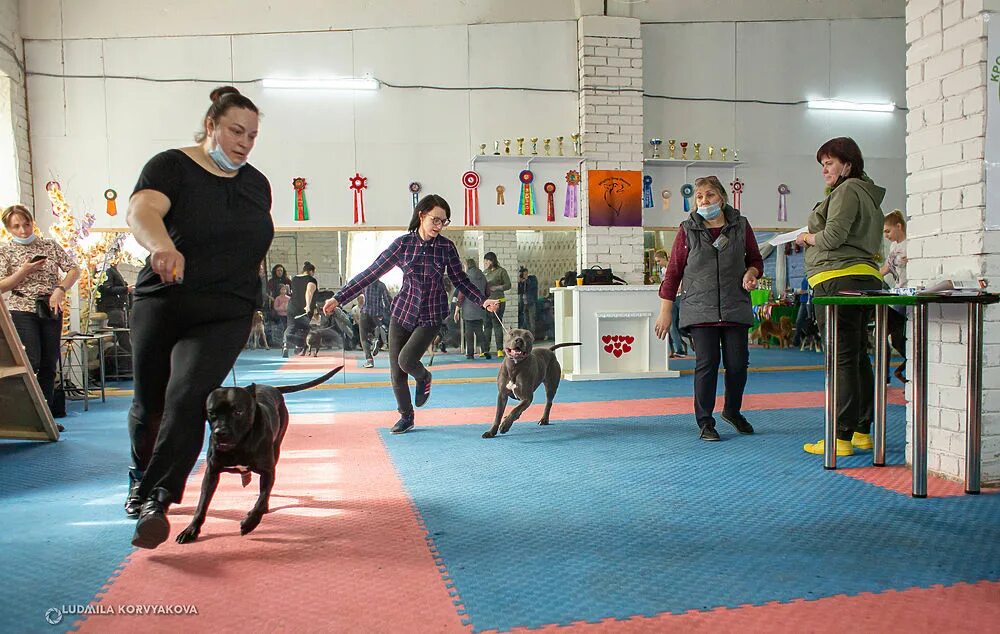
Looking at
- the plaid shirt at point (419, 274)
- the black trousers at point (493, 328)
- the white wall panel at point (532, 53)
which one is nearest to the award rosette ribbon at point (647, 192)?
the white wall panel at point (532, 53)

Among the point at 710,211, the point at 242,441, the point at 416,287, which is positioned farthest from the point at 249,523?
the point at 710,211

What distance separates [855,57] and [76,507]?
394 inches

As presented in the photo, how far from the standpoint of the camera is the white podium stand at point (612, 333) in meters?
→ 6.84

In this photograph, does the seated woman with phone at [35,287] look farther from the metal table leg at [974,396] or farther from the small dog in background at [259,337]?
the metal table leg at [974,396]

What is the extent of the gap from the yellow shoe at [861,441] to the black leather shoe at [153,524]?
3118mm

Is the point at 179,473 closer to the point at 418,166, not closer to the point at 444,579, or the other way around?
the point at 444,579

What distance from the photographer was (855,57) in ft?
30.5

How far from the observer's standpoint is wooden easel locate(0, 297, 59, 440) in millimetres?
3799

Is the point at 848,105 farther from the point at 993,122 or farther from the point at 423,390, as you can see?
the point at 423,390

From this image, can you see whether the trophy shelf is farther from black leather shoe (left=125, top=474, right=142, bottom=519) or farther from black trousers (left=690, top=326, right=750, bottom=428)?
black leather shoe (left=125, top=474, right=142, bottom=519)

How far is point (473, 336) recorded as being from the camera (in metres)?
9.41

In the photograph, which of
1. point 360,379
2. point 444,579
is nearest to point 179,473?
point 444,579

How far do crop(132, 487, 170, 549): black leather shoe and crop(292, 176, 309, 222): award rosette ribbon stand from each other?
6.53 meters

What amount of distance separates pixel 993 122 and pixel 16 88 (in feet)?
28.7
